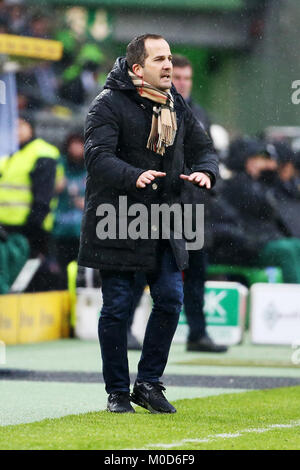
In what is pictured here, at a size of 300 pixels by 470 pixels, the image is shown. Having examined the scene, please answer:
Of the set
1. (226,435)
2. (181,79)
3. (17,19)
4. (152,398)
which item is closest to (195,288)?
(181,79)

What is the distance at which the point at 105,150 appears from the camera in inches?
253

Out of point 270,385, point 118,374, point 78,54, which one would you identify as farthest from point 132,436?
point 78,54

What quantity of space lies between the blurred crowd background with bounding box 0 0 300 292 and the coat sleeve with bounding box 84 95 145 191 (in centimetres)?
352

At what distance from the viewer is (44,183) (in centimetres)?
1137

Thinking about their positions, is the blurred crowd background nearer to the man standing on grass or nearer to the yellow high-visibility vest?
the yellow high-visibility vest

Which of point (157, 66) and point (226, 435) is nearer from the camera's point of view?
point (226, 435)

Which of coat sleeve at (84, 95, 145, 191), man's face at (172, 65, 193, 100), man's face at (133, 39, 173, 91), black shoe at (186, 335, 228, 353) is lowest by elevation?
black shoe at (186, 335, 228, 353)

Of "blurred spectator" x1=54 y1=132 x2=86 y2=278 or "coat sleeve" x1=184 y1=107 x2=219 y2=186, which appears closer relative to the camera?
"coat sleeve" x1=184 y1=107 x2=219 y2=186

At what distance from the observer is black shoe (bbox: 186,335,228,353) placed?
10.3m

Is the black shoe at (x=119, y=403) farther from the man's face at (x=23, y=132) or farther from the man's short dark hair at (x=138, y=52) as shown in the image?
the man's face at (x=23, y=132)

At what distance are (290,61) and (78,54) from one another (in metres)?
3.12

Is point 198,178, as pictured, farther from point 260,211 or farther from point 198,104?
point 198,104

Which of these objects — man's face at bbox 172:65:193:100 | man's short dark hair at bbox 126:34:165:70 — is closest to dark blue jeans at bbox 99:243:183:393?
man's short dark hair at bbox 126:34:165:70

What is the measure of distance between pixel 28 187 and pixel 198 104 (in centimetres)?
249
